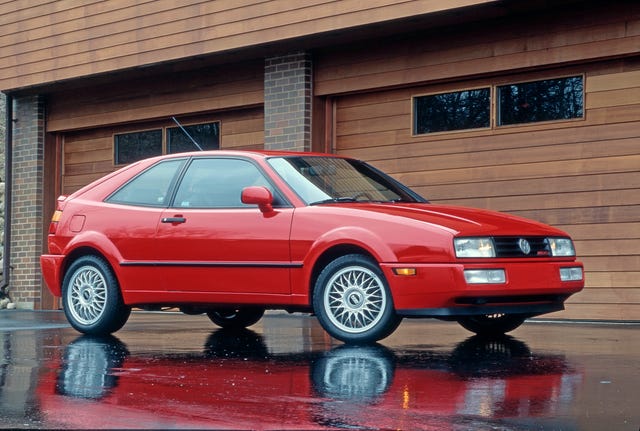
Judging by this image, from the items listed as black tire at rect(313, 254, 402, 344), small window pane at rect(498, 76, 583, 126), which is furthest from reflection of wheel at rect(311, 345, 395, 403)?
small window pane at rect(498, 76, 583, 126)

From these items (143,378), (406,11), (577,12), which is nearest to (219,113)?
(406,11)

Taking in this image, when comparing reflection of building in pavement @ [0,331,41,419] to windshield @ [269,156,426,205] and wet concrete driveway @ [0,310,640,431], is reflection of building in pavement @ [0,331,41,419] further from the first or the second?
windshield @ [269,156,426,205]

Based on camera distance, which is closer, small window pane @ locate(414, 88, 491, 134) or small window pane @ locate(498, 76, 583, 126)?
small window pane @ locate(498, 76, 583, 126)

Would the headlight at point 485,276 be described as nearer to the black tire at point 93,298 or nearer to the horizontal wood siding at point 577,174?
the black tire at point 93,298

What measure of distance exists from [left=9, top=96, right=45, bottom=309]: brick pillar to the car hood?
10.7 metres

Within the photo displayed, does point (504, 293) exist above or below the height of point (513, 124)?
below

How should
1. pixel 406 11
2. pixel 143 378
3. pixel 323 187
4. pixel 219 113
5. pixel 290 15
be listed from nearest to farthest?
pixel 143 378 < pixel 323 187 < pixel 406 11 < pixel 290 15 < pixel 219 113

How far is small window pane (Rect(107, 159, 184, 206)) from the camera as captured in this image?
9.89 meters

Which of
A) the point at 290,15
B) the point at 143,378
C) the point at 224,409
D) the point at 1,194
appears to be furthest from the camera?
the point at 1,194

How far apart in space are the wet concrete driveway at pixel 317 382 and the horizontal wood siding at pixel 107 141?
6197mm

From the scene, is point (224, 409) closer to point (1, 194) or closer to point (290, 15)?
point (290, 15)

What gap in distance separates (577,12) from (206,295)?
558cm

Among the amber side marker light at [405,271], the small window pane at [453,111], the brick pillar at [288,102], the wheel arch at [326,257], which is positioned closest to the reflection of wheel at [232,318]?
the wheel arch at [326,257]

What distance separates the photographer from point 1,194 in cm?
2230
